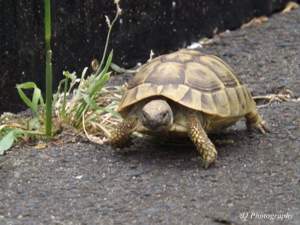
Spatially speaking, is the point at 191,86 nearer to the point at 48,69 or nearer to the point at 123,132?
the point at 123,132

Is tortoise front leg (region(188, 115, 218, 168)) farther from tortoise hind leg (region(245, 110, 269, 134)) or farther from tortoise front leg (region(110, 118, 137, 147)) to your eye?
tortoise hind leg (region(245, 110, 269, 134))

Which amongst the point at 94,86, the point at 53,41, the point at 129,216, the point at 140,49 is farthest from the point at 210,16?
the point at 129,216

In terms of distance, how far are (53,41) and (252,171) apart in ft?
6.74

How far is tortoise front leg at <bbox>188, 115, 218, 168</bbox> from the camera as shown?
150 inches

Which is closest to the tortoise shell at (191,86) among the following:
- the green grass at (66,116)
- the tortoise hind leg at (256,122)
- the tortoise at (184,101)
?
the tortoise at (184,101)

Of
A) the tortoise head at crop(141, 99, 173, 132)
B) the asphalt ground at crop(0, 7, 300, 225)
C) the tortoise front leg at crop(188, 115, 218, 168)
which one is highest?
the tortoise head at crop(141, 99, 173, 132)

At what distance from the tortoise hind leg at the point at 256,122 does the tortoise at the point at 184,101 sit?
6.6 inches

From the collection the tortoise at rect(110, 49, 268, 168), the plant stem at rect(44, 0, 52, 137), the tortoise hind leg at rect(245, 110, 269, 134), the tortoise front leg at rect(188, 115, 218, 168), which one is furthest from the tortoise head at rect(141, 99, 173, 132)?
the tortoise hind leg at rect(245, 110, 269, 134)

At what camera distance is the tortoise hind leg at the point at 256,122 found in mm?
4355

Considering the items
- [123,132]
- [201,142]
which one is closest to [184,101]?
[201,142]

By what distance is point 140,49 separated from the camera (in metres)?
6.28

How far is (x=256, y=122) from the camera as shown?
439 cm

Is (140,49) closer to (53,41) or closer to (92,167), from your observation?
(53,41)

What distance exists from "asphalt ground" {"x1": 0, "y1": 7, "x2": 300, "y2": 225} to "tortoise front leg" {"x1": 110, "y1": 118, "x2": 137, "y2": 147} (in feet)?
0.18
